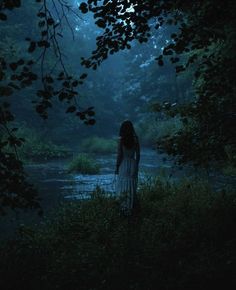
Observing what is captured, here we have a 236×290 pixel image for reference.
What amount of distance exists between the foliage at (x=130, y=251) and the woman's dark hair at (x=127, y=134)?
1.44 meters

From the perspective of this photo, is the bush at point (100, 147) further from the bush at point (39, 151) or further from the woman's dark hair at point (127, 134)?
the woman's dark hair at point (127, 134)

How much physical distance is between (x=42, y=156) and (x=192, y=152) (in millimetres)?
25261

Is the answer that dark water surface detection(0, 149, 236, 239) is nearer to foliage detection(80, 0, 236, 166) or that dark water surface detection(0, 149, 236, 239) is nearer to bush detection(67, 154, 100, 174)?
bush detection(67, 154, 100, 174)

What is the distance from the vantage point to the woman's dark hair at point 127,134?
927cm

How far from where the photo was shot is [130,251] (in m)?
6.51

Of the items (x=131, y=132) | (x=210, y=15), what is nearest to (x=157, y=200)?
(x=131, y=132)

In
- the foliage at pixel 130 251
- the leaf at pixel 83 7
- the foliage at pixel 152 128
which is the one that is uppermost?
the foliage at pixel 152 128

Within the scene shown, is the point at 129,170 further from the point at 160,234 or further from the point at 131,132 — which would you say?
the point at 160,234

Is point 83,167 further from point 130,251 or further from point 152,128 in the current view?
point 152,128

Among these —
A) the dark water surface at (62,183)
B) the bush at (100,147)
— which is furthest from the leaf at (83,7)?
the bush at (100,147)

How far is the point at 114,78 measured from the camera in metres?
72.2

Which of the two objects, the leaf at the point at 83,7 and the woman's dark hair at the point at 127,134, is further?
the woman's dark hair at the point at 127,134

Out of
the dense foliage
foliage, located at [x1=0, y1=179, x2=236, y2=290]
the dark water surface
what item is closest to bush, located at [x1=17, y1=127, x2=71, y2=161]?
the dark water surface

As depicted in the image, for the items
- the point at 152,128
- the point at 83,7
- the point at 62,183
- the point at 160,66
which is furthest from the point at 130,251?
the point at 152,128
